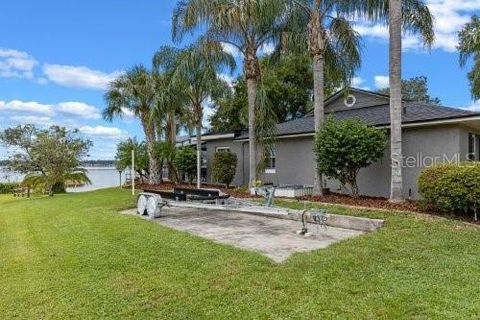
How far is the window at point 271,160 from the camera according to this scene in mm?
19172

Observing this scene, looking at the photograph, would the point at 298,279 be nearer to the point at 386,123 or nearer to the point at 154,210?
the point at 154,210

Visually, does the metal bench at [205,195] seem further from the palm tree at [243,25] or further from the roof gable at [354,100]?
the roof gable at [354,100]

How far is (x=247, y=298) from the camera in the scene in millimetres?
4969

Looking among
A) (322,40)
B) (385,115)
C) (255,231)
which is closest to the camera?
(255,231)

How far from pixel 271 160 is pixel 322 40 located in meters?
6.89

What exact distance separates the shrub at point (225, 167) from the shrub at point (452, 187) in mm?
11680

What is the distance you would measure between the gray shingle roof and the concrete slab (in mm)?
5926

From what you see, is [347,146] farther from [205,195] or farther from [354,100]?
[354,100]

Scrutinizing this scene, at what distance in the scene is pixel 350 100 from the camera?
1992cm

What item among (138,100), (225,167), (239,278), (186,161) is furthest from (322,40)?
(138,100)

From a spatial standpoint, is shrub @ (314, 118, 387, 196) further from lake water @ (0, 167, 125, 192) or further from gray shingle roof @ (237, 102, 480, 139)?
lake water @ (0, 167, 125, 192)

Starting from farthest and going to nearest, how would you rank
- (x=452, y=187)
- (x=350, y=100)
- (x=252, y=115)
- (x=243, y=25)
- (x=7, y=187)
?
(x=7, y=187), (x=350, y=100), (x=252, y=115), (x=243, y=25), (x=452, y=187)

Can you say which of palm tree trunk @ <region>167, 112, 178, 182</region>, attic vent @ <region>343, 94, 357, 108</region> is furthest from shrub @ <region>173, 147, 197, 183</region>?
attic vent @ <region>343, 94, 357, 108</region>

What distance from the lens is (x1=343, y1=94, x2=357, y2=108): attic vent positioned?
1973cm
